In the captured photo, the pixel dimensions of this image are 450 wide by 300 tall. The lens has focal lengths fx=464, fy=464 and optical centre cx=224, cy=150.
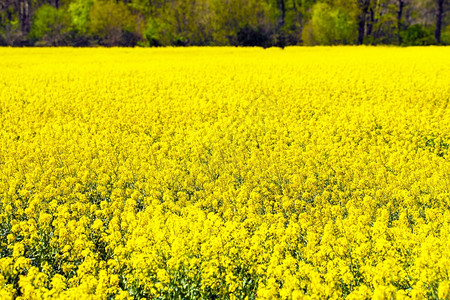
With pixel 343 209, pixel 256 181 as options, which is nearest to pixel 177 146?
pixel 256 181

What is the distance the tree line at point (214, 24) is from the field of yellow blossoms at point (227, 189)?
85.1ft

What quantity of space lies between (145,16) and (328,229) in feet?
177

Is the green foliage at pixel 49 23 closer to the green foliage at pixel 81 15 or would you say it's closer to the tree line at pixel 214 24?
the tree line at pixel 214 24

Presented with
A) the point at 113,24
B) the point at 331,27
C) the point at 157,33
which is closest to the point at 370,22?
the point at 331,27

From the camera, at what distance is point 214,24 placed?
51.6 m

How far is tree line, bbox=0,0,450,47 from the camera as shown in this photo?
45438 millimetres

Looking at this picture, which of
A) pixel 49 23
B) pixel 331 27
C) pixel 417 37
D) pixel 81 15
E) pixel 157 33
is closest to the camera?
pixel 417 37

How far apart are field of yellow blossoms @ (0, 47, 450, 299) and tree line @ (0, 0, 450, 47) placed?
25.9 metres

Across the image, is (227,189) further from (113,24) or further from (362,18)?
(362,18)

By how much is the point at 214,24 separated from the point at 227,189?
150 ft

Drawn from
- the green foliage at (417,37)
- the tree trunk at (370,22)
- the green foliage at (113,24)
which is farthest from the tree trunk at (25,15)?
the green foliage at (417,37)

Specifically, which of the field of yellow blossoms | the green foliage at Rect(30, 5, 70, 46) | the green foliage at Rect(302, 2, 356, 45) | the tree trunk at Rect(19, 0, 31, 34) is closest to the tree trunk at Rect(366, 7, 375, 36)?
the green foliage at Rect(302, 2, 356, 45)

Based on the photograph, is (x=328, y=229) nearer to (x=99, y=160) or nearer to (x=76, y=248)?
(x=76, y=248)

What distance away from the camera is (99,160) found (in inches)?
387
